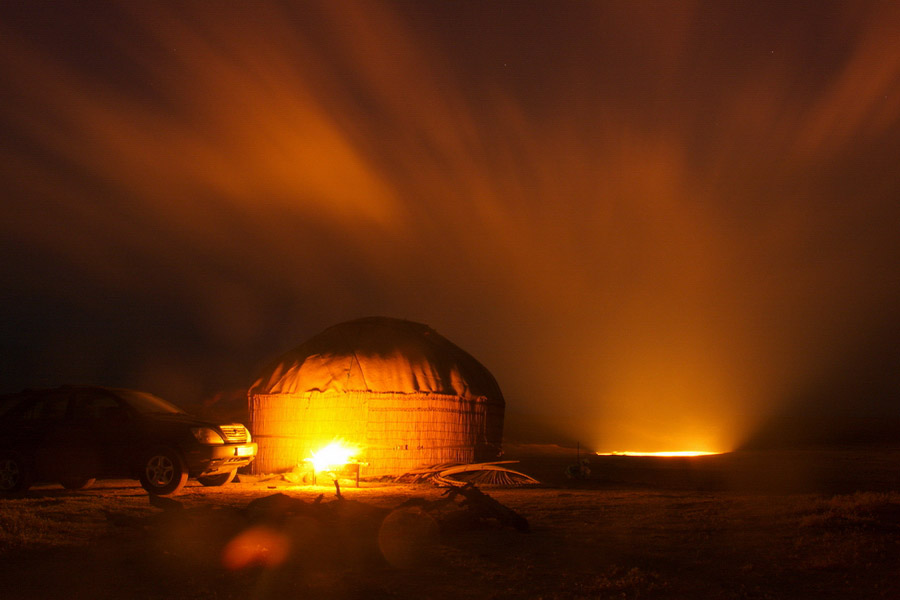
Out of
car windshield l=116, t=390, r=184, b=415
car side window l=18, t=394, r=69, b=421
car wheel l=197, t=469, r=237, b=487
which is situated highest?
car windshield l=116, t=390, r=184, b=415

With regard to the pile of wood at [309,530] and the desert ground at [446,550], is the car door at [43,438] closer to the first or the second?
the desert ground at [446,550]

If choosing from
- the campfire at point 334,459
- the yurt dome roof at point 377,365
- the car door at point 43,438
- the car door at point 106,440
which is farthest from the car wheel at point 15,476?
the yurt dome roof at point 377,365

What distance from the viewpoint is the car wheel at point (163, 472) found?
11.9 m

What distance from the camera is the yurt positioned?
1683cm

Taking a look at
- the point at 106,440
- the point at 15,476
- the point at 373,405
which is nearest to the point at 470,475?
the point at 373,405

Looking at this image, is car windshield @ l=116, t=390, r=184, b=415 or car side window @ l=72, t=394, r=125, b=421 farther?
car windshield @ l=116, t=390, r=184, b=415

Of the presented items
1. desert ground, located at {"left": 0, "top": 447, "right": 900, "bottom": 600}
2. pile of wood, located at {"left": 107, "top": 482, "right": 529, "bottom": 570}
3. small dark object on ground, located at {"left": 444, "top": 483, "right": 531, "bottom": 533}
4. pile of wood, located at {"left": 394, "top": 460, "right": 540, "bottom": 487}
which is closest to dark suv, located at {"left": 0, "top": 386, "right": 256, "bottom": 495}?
desert ground, located at {"left": 0, "top": 447, "right": 900, "bottom": 600}

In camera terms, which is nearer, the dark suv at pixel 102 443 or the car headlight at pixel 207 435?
the dark suv at pixel 102 443

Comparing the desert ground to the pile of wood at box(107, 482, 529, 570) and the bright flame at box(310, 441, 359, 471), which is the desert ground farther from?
the bright flame at box(310, 441, 359, 471)

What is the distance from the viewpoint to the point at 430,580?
610cm

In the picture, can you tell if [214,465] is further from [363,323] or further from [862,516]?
[862,516]

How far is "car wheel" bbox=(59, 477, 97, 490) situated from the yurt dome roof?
16.5 feet

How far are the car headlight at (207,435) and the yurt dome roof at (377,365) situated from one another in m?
4.70

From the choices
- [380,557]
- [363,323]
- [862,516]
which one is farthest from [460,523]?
[363,323]
